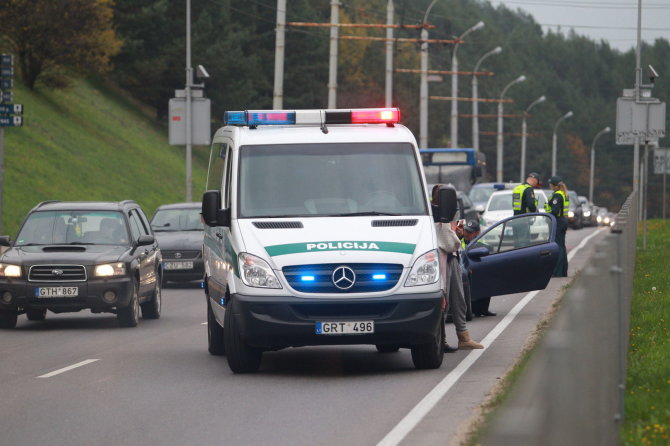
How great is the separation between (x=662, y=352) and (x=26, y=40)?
4476 cm

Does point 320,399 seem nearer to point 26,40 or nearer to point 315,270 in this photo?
point 315,270

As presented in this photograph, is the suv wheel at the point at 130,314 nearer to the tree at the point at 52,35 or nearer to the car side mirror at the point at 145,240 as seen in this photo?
the car side mirror at the point at 145,240

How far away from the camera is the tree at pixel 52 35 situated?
53.0 meters

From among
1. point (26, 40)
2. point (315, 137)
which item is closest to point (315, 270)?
point (315, 137)

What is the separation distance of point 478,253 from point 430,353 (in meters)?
5.32

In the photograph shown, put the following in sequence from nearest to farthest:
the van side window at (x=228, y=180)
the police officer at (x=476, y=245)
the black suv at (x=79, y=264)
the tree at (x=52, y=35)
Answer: the van side window at (x=228, y=180), the police officer at (x=476, y=245), the black suv at (x=79, y=264), the tree at (x=52, y=35)

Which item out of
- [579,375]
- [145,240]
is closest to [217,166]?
[145,240]

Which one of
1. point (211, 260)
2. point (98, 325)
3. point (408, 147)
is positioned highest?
point (408, 147)

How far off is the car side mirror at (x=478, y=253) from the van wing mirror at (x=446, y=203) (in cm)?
444

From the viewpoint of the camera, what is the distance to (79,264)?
17.9m

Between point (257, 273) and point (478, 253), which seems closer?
point (257, 273)

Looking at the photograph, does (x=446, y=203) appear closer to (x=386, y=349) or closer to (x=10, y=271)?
(x=386, y=349)

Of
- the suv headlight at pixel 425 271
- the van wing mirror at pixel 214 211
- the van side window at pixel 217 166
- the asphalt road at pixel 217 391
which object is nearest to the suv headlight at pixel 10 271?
the asphalt road at pixel 217 391

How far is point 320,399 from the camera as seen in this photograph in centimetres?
1104
